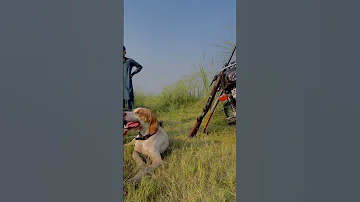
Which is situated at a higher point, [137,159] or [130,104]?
[130,104]

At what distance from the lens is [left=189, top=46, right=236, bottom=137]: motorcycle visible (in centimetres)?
195

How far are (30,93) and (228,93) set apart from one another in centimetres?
128

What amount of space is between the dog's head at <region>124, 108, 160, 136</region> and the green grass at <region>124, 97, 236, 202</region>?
67 millimetres

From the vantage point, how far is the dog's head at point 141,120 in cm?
193

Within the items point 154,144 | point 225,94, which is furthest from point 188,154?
point 225,94

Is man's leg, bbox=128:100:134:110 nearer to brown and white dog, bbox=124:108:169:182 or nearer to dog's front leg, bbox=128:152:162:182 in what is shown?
brown and white dog, bbox=124:108:169:182

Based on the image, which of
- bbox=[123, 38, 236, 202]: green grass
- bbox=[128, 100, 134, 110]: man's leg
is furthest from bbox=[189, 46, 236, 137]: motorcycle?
bbox=[128, 100, 134, 110]: man's leg

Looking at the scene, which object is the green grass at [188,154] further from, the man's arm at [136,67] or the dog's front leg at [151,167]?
the man's arm at [136,67]

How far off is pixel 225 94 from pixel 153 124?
578 mm

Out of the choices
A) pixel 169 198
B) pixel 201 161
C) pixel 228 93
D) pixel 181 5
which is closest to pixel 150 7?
pixel 181 5

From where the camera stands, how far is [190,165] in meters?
1.89

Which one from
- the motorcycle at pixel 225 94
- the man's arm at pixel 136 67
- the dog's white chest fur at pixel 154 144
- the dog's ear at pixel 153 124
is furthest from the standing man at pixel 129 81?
the motorcycle at pixel 225 94

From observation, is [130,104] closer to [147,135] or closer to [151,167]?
[147,135]

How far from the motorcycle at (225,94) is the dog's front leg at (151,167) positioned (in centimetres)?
29
